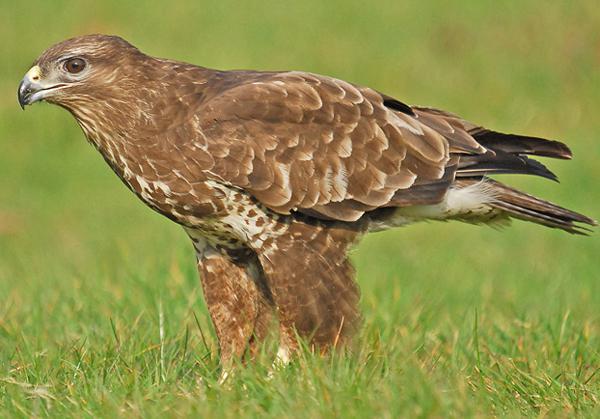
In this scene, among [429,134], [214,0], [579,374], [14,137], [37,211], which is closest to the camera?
[579,374]

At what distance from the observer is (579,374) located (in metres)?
5.24

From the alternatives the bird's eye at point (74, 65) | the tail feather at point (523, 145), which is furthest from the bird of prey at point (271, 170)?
the tail feather at point (523, 145)

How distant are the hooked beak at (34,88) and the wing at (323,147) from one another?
Answer: 676mm

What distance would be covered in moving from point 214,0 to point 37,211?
5.63 meters

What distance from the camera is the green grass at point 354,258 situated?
15.1 feet

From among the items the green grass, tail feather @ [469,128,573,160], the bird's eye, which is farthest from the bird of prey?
the green grass

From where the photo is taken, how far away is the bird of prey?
530cm

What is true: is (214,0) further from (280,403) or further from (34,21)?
(280,403)

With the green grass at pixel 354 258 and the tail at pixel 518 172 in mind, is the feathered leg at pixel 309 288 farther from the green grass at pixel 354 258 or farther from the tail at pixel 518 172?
Answer: the tail at pixel 518 172

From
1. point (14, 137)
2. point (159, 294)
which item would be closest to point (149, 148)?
point (159, 294)

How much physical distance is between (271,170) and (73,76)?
956mm

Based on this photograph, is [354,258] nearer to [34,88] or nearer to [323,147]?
[323,147]

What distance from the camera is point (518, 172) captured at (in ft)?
19.1

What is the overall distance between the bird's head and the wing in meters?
0.43
